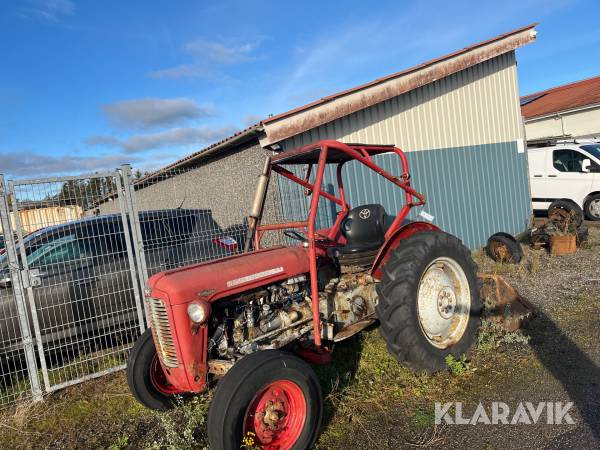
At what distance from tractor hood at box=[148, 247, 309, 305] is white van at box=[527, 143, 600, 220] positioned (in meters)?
9.12

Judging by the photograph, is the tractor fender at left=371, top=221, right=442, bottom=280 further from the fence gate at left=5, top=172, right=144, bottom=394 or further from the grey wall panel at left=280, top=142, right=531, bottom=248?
the grey wall panel at left=280, top=142, right=531, bottom=248

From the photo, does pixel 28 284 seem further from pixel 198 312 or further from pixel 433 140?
pixel 433 140

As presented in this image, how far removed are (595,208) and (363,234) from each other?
9.08m

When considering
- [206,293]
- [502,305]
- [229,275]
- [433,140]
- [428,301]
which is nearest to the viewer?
[206,293]

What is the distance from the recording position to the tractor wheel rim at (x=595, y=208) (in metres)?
10.9

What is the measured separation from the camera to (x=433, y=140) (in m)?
8.85

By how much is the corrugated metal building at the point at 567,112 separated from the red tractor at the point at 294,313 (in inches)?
649

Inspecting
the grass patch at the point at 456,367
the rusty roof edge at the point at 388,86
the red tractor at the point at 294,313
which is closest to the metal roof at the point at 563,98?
the rusty roof edge at the point at 388,86

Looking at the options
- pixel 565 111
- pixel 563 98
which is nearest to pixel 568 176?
pixel 565 111

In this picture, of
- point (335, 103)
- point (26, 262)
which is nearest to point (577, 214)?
point (335, 103)

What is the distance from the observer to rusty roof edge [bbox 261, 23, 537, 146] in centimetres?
665

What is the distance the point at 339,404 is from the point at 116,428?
5.80 feet

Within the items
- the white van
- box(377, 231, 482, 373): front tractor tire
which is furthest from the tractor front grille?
the white van

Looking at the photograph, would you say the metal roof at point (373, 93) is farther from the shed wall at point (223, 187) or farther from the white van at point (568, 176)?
the white van at point (568, 176)
